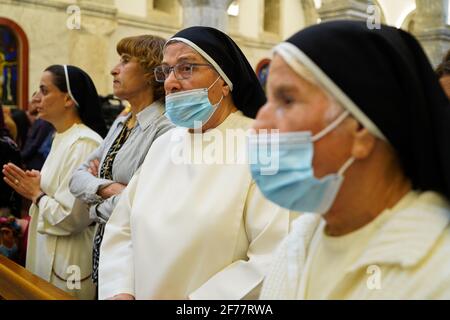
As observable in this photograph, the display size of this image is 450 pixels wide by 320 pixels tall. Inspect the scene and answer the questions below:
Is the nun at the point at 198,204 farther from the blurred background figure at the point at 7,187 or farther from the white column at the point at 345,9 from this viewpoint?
the white column at the point at 345,9

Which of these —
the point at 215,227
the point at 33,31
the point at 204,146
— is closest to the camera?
the point at 215,227

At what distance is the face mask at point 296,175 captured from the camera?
110 centimetres

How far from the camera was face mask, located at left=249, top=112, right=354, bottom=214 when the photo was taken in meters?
1.10

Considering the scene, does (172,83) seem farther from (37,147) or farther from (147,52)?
(37,147)

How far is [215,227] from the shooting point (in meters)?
1.84

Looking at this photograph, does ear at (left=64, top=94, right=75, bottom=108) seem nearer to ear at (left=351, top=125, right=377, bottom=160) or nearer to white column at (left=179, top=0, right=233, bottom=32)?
ear at (left=351, top=125, right=377, bottom=160)

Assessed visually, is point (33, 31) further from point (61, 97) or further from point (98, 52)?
point (61, 97)

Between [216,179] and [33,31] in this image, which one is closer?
[216,179]

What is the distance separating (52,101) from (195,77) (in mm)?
1529

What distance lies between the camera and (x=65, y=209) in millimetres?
2957

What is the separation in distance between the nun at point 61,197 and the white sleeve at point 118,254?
35.1 inches

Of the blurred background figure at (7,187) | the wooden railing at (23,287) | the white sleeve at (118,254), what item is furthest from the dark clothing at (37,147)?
the white sleeve at (118,254)

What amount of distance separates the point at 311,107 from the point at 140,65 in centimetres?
177

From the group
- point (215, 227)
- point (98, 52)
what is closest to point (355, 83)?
point (215, 227)
